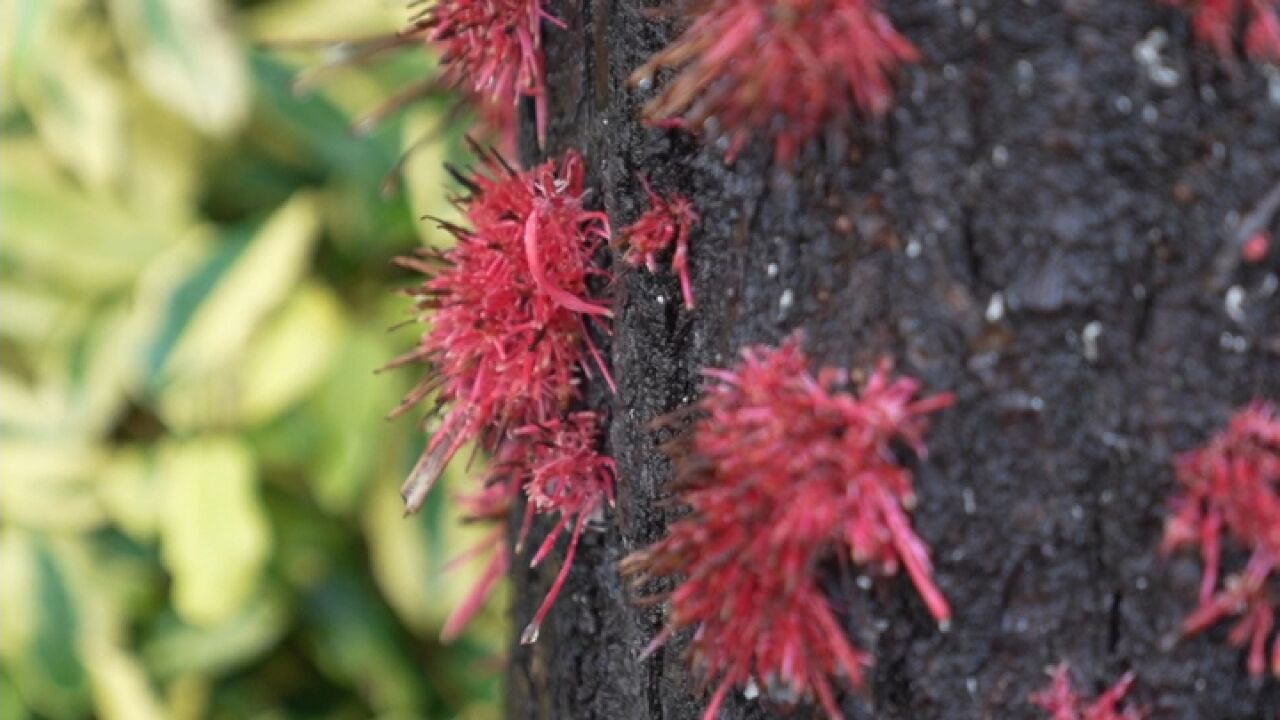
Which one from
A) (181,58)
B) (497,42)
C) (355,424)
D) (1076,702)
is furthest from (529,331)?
(181,58)

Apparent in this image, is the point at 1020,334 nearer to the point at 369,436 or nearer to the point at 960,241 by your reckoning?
the point at 960,241

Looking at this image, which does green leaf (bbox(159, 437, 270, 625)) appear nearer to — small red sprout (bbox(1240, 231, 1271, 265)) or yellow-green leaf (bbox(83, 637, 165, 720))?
yellow-green leaf (bbox(83, 637, 165, 720))

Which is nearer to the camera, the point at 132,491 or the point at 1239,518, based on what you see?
the point at 1239,518

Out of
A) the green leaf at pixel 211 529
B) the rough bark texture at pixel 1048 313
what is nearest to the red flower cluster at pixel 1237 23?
the rough bark texture at pixel 1048 313

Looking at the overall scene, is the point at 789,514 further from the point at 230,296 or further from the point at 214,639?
the point at 214,639

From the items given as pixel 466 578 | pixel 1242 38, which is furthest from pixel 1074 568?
pixel 466 578

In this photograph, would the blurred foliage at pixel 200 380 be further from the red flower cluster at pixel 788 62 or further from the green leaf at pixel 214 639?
the red flower cluster at pixel 788 62
